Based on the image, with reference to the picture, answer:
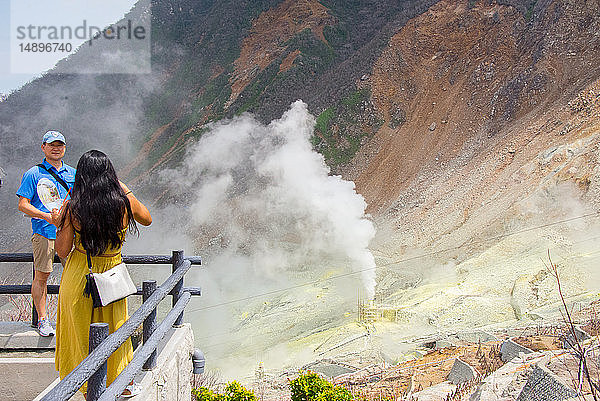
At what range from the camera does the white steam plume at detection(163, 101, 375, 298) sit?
15.6 metres

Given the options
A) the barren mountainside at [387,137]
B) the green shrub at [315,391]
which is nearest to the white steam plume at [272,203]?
the barren mountainside at [387,137]

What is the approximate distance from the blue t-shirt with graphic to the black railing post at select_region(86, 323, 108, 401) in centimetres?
156

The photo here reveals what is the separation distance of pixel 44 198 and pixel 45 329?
3.28 ft

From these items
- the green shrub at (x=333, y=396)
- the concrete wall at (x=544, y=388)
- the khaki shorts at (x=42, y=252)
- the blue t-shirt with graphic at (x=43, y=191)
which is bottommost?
the concrete wall at (x=544, y=388)

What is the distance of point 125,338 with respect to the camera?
2703 mm

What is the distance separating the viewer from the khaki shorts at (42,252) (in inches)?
152

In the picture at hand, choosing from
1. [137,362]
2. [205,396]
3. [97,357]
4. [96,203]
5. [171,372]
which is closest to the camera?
[97,357]

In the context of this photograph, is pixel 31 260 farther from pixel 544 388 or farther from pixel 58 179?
pixel 544 388

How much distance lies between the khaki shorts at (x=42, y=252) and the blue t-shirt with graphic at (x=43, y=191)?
4cm

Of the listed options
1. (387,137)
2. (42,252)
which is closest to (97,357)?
(42,252)

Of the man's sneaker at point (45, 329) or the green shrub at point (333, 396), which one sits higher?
the man's sneaker at point (45, 329)

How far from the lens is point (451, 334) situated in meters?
8.49

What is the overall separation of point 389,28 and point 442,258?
48.3ft

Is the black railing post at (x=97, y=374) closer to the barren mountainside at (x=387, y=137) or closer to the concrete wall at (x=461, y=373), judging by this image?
the concrete wall at (x=461, y=373)
